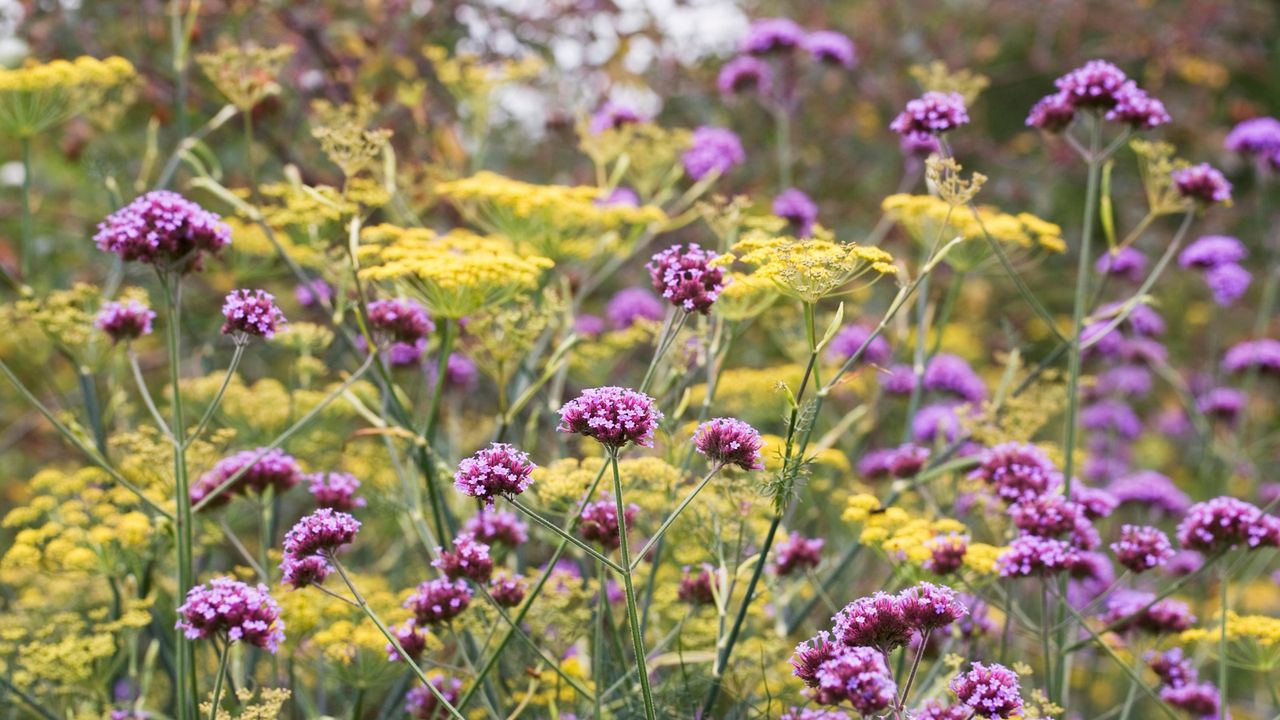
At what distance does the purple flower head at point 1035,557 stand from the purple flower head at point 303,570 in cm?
188

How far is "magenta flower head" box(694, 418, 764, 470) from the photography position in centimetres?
280

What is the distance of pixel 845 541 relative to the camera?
17.2 feet

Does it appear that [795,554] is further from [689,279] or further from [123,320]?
[123,320]

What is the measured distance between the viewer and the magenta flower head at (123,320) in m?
3.83

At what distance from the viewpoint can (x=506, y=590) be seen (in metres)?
3.37

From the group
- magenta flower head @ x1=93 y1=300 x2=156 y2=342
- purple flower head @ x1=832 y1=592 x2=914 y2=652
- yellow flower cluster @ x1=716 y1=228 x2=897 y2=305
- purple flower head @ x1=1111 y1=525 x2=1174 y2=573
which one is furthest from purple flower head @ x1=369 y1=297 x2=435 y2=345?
purple flower head @ x1=1111 y1=525 x2=1174 y2=573

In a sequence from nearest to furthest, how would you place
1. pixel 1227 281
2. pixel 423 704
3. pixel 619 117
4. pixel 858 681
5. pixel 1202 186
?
pixel 858 681
pixel 423 704
pixel 1202 186
pixel 619 117
pixel 1227 281

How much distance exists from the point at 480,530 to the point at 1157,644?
229cm

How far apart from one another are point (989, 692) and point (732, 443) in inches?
30.9

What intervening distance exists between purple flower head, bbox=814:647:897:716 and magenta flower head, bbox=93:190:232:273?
2171mm

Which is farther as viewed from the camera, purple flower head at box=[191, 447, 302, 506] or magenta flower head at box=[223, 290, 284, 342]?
purple flower head at box=[191, 447, 302, 506]

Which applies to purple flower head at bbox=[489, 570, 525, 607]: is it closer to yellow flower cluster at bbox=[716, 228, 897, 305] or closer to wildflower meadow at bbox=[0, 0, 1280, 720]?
wildflower meadow at bbox=[0, 0, 1280, 720]

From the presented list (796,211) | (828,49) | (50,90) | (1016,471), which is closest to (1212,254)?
(796,211)

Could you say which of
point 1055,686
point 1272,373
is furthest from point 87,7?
point 1272,373
